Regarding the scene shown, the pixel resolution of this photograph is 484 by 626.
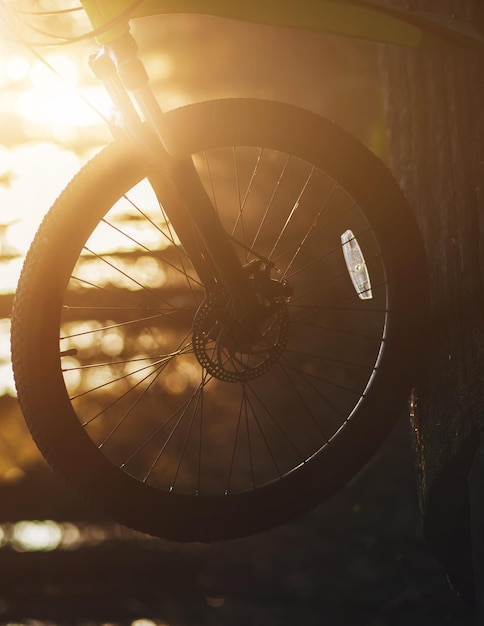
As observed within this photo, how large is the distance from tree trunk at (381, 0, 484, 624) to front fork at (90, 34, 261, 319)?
593 millimetres

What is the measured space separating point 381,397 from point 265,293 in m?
0.40

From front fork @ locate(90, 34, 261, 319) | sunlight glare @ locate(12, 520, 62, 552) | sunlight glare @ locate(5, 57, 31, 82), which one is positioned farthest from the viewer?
sunlight glare @ locate(5, 57, 31, 82)

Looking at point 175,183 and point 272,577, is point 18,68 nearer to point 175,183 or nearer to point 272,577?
point 175,183

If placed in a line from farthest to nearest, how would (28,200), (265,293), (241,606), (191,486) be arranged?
1. (28,200)
2. (191,486)
3. (241,606)
4. (265,293)

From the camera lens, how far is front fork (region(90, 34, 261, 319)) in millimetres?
1605

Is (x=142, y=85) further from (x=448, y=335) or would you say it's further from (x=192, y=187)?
(x=448, y=335)

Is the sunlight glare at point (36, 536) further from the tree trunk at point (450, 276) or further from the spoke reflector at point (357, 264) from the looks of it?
the spoke reflector at point (357, 264)

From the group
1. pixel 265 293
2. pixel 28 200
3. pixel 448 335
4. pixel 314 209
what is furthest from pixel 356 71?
pixel 265 293

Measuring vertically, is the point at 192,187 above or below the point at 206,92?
below

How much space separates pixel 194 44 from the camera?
3594mm

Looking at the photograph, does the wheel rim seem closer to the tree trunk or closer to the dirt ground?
the dirt ground

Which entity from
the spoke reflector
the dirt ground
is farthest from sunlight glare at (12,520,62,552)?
the spoke reflector

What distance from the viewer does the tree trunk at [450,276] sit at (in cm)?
197

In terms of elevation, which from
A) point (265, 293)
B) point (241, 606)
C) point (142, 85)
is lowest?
point (241, 606)
